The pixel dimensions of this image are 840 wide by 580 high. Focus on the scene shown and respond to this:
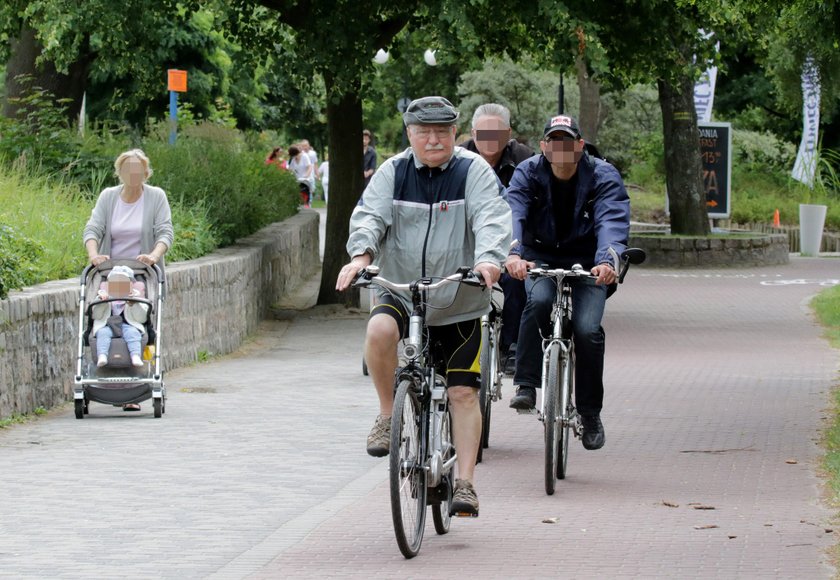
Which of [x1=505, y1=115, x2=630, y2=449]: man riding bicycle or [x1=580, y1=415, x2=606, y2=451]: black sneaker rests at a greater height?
[x1=505, y1=115, x2=630, y2=449]: man riding bicycle

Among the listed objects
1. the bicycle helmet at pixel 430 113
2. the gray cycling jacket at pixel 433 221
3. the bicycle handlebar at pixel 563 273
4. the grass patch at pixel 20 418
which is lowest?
the grass patch at pixel 20 418

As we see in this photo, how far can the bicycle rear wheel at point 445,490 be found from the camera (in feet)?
21.0

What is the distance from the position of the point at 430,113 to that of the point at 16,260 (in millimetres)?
4978

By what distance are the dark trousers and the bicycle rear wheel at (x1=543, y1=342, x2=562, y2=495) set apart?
5.25 feet

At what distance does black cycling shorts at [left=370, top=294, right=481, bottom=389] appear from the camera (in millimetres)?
6504

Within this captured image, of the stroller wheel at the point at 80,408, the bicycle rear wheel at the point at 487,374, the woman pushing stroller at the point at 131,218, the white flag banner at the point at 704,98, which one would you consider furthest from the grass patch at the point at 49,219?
the white flag banner at the point at 704,98

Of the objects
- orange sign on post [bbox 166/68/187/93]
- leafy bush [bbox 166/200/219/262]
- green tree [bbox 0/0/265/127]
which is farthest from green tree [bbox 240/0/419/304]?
leafy bush [bbox 166/200/219/262]

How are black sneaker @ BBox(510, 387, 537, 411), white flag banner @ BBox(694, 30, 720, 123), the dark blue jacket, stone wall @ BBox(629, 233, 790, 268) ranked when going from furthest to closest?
white flag banner @ BBox(694, 30, 720, 123), stone wall @ BBox(629, 233, 790, 268), black sneaker @ BBox(510, 387, 537, 411), the dark blue jacket

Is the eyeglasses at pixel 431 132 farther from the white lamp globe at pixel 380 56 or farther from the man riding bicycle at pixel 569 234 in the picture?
the white lamp globe at pixel 380 56

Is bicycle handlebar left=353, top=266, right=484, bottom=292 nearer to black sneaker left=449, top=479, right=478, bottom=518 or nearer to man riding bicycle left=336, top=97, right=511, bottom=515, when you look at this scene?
man riding bicycle left=336, top=97, right=511, bottom=515

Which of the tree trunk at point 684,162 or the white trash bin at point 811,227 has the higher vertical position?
the tree trunk at point 684,162

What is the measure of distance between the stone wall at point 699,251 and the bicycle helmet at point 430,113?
66.7 feet

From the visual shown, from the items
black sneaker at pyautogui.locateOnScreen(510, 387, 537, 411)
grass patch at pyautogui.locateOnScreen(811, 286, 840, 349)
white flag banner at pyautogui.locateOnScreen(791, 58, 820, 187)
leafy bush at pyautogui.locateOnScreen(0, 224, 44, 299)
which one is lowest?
grass patch at pyautogui.locateOnScreen(811, 286, 840, 349)

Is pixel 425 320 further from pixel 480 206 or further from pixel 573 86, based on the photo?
pixel 573 86
